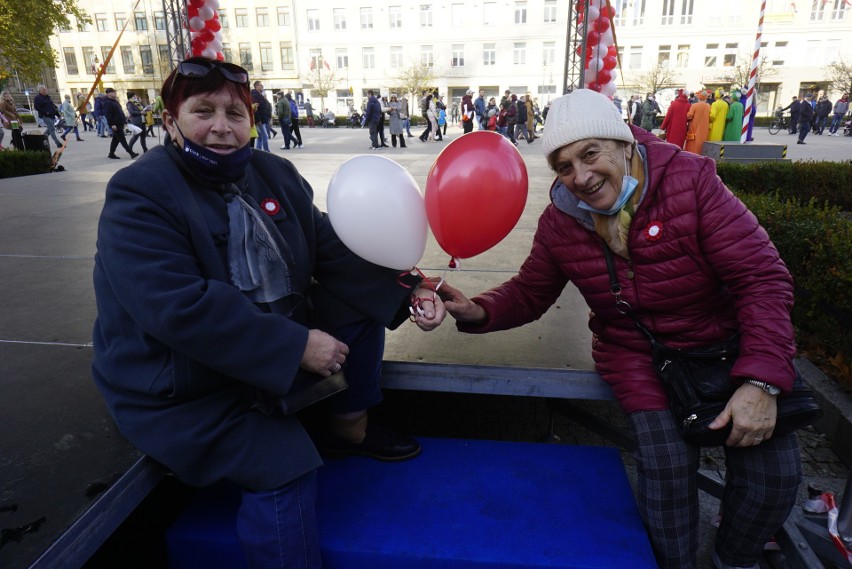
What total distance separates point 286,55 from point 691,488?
2116 inches

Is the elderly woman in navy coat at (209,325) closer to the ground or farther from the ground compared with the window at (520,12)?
closer to the ground

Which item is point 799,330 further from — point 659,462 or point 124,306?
point 124,306

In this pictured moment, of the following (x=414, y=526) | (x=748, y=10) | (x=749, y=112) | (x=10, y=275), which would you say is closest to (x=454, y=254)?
(x=414, y=526)

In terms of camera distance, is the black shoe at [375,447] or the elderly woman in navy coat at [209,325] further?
the black shoe at [375,447]

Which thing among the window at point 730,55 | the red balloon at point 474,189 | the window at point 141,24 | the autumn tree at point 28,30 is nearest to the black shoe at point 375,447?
the red balloon at point 474,189

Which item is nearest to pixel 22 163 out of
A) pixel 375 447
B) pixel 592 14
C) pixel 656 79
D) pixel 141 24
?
pixel 592 14

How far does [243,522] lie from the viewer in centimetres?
160

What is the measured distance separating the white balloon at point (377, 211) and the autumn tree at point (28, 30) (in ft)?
63.8

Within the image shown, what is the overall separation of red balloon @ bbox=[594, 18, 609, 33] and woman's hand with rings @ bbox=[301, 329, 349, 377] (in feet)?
18.3

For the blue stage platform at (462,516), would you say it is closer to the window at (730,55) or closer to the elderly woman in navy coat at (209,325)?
the elderly woman in navy coat at (209,325)

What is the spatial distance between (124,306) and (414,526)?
1.10 m

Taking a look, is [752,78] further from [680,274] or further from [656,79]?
[656,79]

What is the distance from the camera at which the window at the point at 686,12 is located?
42312 mm

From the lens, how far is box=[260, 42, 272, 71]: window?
49.1 m
